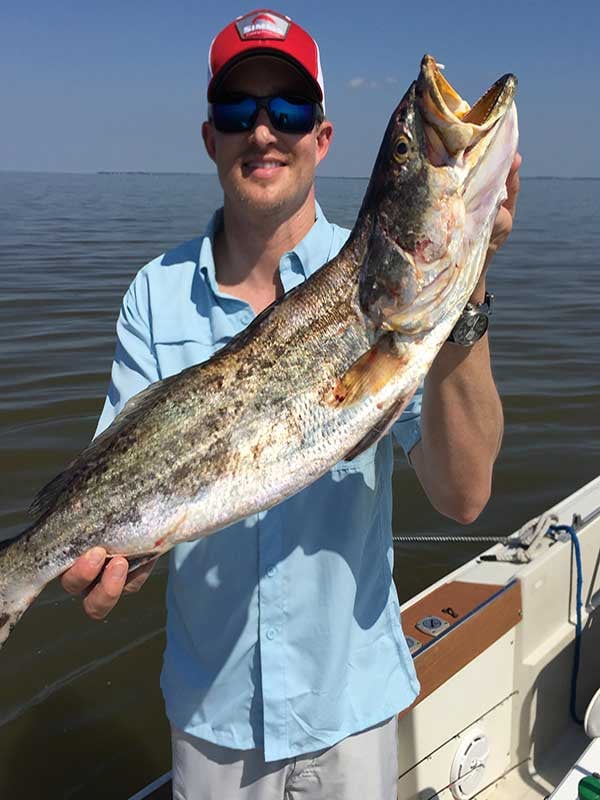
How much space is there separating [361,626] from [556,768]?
8.39 ft

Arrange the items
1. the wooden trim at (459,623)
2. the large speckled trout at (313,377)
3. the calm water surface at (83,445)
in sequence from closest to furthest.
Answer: the large speckled trout at (313,377)
the wooden trim at (459,623)
the calm water surface at (83,445)

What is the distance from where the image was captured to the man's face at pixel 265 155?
287 centimetres

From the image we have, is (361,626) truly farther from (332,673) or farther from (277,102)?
Answer: (277,102)

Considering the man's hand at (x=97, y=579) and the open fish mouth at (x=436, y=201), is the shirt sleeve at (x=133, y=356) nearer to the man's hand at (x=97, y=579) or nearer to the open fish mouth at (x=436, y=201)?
the man's hand at (x=97, y=579)

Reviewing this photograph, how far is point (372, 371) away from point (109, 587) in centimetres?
113

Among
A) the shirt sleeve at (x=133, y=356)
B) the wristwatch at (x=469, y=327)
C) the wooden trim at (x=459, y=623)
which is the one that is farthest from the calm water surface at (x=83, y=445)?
the wristwatch at (x=469, y=327)

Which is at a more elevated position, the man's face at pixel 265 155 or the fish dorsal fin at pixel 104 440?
the man's face at pixel 265 155

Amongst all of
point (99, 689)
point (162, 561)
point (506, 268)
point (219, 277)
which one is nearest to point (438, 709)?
point (219, 277)

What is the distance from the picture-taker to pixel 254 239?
2986mm

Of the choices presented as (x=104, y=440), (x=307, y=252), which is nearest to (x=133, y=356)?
(x=104, y=440)

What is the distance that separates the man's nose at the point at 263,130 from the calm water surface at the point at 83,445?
456cm

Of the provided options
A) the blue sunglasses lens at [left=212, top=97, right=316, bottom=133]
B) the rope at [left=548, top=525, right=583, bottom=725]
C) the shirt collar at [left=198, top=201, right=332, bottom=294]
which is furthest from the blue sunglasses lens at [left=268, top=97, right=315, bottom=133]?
the rope at [left=548, top=525, right=583, bottom=725]

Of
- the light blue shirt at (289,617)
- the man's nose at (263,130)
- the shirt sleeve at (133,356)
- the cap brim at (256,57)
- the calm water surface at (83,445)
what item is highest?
the cap brim at (256,57)

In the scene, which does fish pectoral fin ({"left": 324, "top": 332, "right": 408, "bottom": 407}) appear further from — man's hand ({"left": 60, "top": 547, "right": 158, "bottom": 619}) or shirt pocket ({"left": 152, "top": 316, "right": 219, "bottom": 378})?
man's hand ({"left": 60, "top": 547, "right": 158, "bottom": 619})
